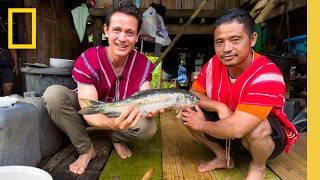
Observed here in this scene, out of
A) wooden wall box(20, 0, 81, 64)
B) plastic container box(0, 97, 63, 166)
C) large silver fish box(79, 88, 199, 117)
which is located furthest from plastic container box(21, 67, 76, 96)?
wooden wall box(20, 0, 81, 64)

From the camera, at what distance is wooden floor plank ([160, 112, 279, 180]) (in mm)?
2689

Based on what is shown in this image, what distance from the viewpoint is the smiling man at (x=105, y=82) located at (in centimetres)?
278

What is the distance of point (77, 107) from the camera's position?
2.95 meters

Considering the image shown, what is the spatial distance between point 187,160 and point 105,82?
3.36ft

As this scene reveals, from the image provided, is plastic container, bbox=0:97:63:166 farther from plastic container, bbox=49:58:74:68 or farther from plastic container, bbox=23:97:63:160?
plastic container, bbox=49:58:74:68

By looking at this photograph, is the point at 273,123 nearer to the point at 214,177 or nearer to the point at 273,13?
the point at 214,177

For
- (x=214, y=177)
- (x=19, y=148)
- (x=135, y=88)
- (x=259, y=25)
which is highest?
(x=259, y=25)

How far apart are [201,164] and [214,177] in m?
0.22

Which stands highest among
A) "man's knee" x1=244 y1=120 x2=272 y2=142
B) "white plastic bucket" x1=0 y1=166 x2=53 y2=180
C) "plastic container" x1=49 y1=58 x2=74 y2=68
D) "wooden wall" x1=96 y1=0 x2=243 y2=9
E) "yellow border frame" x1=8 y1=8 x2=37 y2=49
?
"wooden wall" x1=96 y1=0 x2=243 y2=9

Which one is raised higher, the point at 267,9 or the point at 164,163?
the point at 267,9

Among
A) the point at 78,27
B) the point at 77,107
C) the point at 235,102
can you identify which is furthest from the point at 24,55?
the point at 235,102

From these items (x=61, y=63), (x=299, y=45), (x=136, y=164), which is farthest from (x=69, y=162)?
(x=299, y=45)

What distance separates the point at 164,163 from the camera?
295cm
